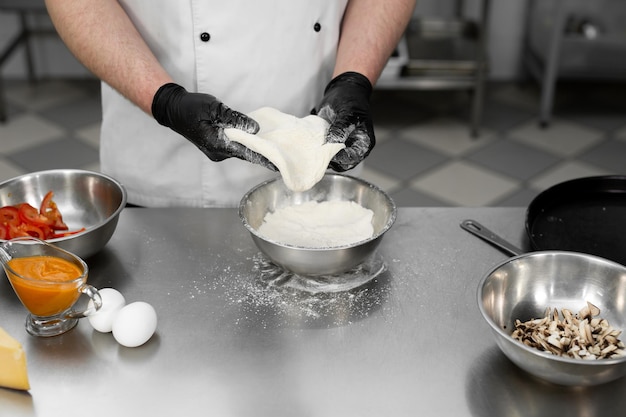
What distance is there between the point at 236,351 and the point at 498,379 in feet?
1.34

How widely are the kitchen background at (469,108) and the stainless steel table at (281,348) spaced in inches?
72.0

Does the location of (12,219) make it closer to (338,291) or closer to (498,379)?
(338,291)

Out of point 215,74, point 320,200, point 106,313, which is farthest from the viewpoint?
point 215,74

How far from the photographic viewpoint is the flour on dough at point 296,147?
1.33m

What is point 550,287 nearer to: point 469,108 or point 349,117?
point 349,117

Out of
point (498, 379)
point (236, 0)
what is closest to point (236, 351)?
point (498, 379)

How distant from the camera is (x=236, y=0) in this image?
1.54 meters

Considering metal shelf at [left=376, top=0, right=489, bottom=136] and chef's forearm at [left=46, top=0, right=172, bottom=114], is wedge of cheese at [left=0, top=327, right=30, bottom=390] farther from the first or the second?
metal shelf at [left=376, top=0, right=489, bottom=136]

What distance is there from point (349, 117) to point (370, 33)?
13.5 inches

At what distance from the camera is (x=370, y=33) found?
5.43 ft

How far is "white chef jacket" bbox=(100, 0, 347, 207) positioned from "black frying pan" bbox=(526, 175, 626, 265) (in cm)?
60

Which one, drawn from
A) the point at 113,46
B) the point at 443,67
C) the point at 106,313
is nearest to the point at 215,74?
the point at 113,46

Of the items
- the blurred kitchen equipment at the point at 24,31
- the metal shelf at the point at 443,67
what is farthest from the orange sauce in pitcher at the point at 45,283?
the blurred kitchen equipment at the point at 24,31

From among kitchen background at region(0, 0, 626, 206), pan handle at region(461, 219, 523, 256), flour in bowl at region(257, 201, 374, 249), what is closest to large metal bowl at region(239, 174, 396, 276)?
flour in bowl at region(257, 201, 374, 249)
